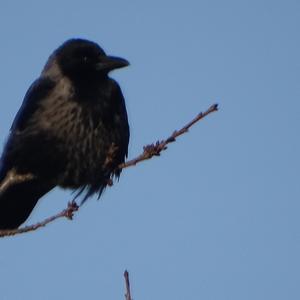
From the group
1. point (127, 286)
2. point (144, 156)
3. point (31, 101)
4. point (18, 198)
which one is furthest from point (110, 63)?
point (127, 286)

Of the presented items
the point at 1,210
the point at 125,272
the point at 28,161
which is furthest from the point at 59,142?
the point at 125,272

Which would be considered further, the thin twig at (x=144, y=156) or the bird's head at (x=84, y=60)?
the bird's head at (x=84, y=60)

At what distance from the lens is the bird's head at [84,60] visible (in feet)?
20.1

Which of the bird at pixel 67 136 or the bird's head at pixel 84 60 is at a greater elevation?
the bird's head at pixel 84 60

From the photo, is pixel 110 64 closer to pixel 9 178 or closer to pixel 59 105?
pixel 59 105

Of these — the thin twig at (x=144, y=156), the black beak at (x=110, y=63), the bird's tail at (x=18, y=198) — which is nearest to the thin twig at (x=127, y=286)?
the thin twig at (x=144, y=156)

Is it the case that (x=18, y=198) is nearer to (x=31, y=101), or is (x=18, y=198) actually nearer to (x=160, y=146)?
(x=31, y=101)

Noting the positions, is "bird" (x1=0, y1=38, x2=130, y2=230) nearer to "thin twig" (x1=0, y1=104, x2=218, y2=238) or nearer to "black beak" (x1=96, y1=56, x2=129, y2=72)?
"black beak" (x1=96, y1=56, x2=129, y2=72)

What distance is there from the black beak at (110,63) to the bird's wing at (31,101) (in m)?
0.43

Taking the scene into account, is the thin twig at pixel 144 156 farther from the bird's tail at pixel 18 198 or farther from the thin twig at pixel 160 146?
the bird's tail at pixel 18 198

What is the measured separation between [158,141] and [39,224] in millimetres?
776

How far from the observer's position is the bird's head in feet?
20.1

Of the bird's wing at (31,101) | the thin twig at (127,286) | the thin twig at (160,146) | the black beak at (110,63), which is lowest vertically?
the thin twig at (127,286)

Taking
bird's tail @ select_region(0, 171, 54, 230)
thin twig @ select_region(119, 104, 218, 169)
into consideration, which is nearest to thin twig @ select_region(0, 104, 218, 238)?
thin twig @ select_region(119, 104, 218, 169)
